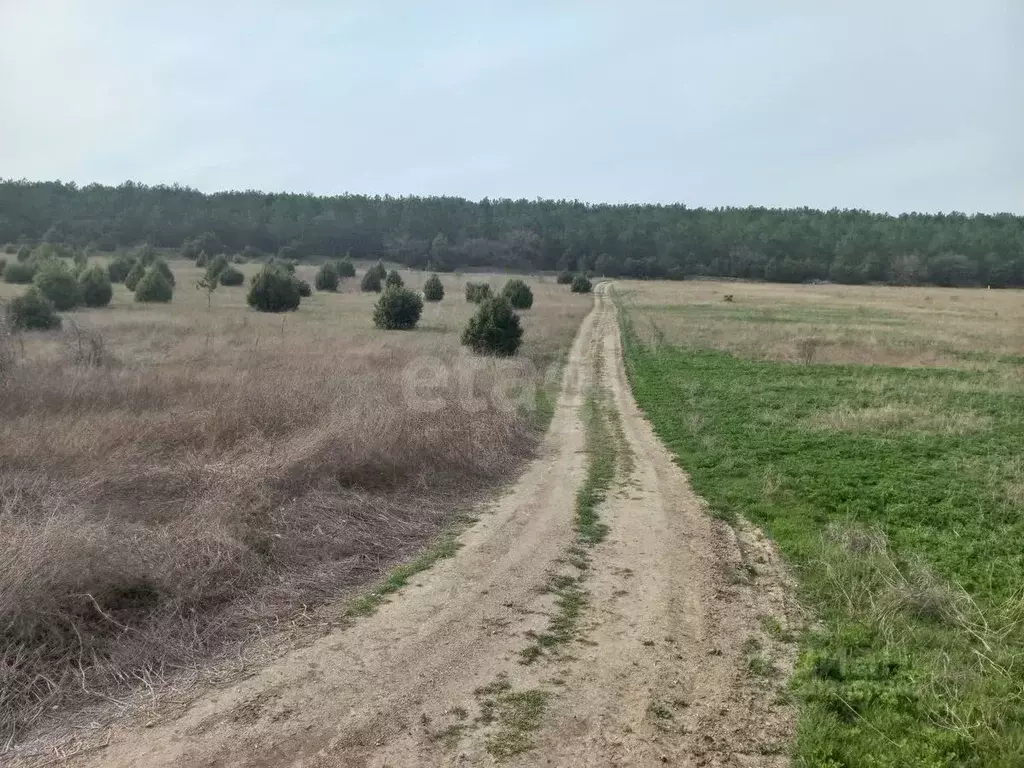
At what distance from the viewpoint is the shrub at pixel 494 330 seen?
24312mm

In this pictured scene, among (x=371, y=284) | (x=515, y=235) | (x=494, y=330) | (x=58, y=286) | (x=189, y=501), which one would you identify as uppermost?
(x=515, y=235)

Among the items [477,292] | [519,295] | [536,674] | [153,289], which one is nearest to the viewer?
[536,674]

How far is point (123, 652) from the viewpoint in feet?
18.1

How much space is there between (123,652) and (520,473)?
6825 mm

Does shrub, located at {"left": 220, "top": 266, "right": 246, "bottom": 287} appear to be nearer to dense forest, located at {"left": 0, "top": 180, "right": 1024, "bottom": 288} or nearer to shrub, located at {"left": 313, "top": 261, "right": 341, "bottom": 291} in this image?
shrub, located at {"left": 313, "top": 261, "right": 341, "bottom": 291}

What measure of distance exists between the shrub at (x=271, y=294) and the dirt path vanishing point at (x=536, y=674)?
102 feet

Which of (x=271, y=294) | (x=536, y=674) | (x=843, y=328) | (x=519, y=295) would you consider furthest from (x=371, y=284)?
(x=536, y=674)

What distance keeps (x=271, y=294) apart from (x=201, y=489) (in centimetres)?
3007

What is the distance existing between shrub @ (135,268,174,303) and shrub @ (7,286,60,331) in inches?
453

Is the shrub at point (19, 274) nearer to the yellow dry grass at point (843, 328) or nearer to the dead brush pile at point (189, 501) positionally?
the dead brush pile at point (189, 501)

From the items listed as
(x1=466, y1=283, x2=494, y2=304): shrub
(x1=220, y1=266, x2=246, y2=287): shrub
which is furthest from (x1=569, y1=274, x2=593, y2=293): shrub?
(x1=220, y1=266, x2=246, y2=287): shrub

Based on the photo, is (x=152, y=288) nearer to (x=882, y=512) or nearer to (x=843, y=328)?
(x=843, y=328)

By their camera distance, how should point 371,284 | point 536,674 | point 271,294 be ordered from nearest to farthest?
point 536,674 < point 271,294 < point 371,284

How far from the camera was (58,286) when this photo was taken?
33375 millimetres
